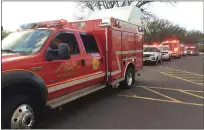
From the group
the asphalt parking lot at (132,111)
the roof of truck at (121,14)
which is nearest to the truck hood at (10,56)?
the asphalt parking lot at (132,111)

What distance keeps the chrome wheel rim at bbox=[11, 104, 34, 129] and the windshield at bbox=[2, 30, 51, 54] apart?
104 centimetres

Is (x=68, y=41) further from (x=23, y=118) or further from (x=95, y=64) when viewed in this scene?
(x=23, y=118)

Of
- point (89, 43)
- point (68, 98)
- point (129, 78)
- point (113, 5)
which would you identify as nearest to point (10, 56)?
point (68, 98)

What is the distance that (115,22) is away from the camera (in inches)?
269

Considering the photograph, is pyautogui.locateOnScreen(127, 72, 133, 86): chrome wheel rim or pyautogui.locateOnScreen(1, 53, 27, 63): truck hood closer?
pyautogui.locateOnScreen(1, 53, 27, 63): truck hood

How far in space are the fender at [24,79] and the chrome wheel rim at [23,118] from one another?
0.37 meters

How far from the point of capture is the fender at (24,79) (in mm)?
3266

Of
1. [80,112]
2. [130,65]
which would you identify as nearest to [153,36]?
[130,65]

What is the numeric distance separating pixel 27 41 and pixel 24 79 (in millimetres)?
1122

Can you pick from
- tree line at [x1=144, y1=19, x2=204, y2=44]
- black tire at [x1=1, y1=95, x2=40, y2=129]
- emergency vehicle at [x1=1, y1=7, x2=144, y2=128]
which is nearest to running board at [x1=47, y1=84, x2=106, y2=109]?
emergency vehicle at [x1=1, y1=7, x2=144, y2=128]

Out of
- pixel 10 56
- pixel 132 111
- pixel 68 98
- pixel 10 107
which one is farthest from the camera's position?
pixel 132 111

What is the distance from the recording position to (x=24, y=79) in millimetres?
3545

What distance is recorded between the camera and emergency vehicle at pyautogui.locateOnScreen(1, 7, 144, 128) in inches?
139

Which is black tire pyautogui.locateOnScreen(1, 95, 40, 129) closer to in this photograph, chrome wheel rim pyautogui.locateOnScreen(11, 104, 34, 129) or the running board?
chrome wheel rim pyautogui.locateOnScreen(11, 104, 34, 129)
